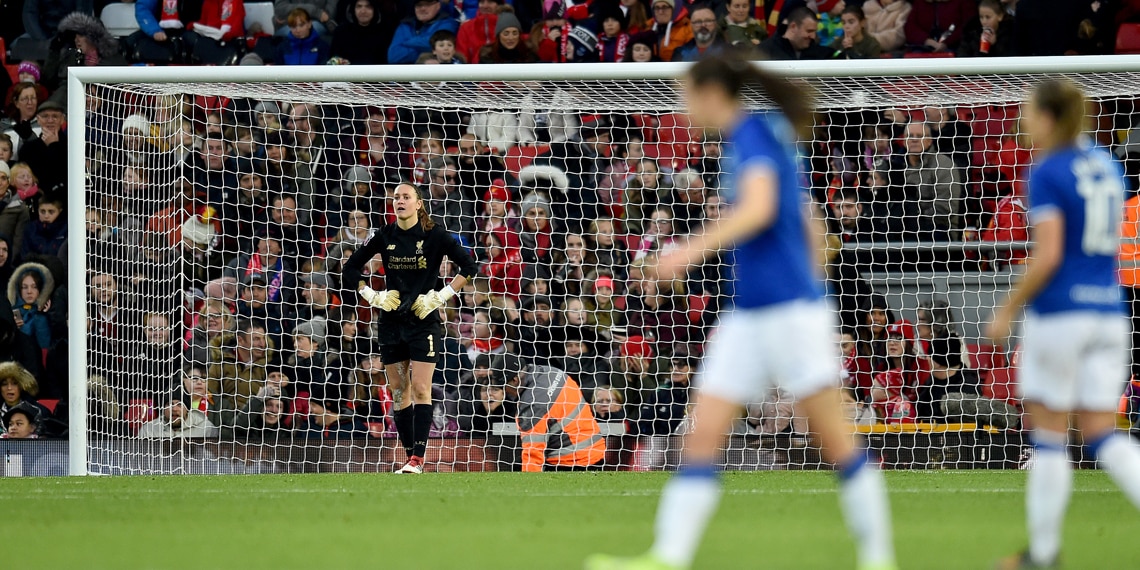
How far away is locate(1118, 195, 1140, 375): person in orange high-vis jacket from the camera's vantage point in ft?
A: 33.9

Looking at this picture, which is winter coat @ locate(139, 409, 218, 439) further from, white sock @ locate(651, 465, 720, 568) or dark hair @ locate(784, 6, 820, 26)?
white sock @ locate(651, 465, 720, 568)

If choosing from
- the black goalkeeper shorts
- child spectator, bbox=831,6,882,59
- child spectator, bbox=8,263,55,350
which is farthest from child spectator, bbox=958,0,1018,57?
child spectator, bbox=8,263,55,350

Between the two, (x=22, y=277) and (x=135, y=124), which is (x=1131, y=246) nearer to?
(x=135, y=124)

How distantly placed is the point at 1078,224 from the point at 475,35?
31.9 feet

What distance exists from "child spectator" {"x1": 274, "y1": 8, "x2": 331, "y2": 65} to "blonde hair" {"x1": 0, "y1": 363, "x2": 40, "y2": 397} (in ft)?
13.7

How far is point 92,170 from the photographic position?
12.6 metres

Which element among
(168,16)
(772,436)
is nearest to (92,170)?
(168,16)

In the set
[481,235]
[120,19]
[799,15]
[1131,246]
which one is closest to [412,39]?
[481,235]

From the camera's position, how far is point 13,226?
12.5 metres

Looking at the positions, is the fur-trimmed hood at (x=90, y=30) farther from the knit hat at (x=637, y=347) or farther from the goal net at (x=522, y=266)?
the knit hat at (x=637, y=347)

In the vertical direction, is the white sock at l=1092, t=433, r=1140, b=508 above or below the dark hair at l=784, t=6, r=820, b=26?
below

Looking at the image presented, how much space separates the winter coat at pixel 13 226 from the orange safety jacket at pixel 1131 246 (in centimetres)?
952

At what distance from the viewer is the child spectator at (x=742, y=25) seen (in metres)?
12.6

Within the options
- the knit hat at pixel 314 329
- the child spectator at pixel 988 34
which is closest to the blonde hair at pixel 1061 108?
the knit hat at pixel 314 329
